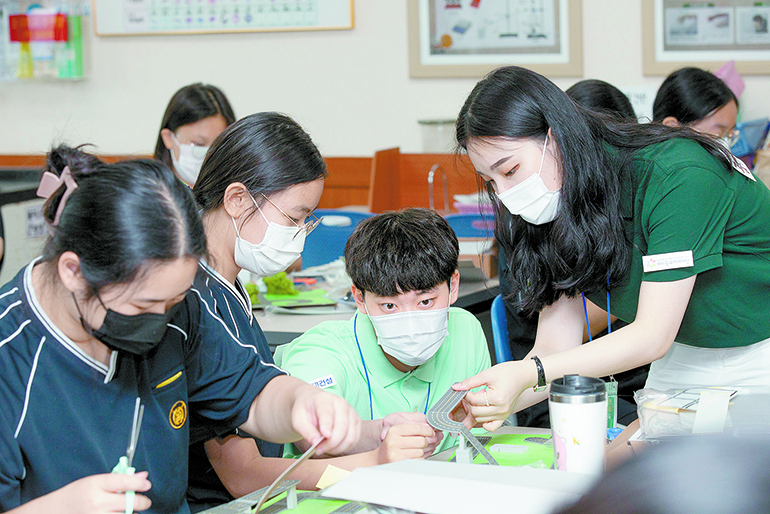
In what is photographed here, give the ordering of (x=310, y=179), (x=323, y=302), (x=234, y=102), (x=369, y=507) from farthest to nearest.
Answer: (x=234, y=102), (x=323, y=302), (x=310, y=179), (x=369, y=507)

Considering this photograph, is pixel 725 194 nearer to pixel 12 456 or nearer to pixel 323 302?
pixel 12 456

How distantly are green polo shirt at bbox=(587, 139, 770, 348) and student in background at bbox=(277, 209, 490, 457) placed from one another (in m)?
0.37

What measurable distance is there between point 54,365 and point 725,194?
44.2 inches

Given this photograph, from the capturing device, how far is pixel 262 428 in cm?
116

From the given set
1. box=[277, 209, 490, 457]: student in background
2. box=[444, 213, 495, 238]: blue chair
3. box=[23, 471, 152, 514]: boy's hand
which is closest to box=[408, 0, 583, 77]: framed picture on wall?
box=[444, 213, 495, 238]: blue chair

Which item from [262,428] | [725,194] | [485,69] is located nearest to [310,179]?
[262,428]

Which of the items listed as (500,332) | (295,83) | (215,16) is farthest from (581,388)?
(215,16)

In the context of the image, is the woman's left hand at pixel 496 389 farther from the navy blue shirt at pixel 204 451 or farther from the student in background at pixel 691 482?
the student in background at pixel 691 482

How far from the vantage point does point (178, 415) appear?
113 cm

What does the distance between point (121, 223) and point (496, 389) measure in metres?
0.66

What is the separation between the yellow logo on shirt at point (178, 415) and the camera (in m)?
1.12

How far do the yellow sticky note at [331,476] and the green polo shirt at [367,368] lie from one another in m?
0.28

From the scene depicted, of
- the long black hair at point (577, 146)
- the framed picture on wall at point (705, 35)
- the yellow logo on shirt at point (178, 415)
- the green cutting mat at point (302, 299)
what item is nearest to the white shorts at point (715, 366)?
the long black hair at point (577, 146)

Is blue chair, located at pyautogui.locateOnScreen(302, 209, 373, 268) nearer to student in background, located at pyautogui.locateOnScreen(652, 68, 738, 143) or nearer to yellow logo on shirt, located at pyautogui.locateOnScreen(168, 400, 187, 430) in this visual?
student in background, located at pyautogui.locateOnScreen(652, 68, 738, 143)
